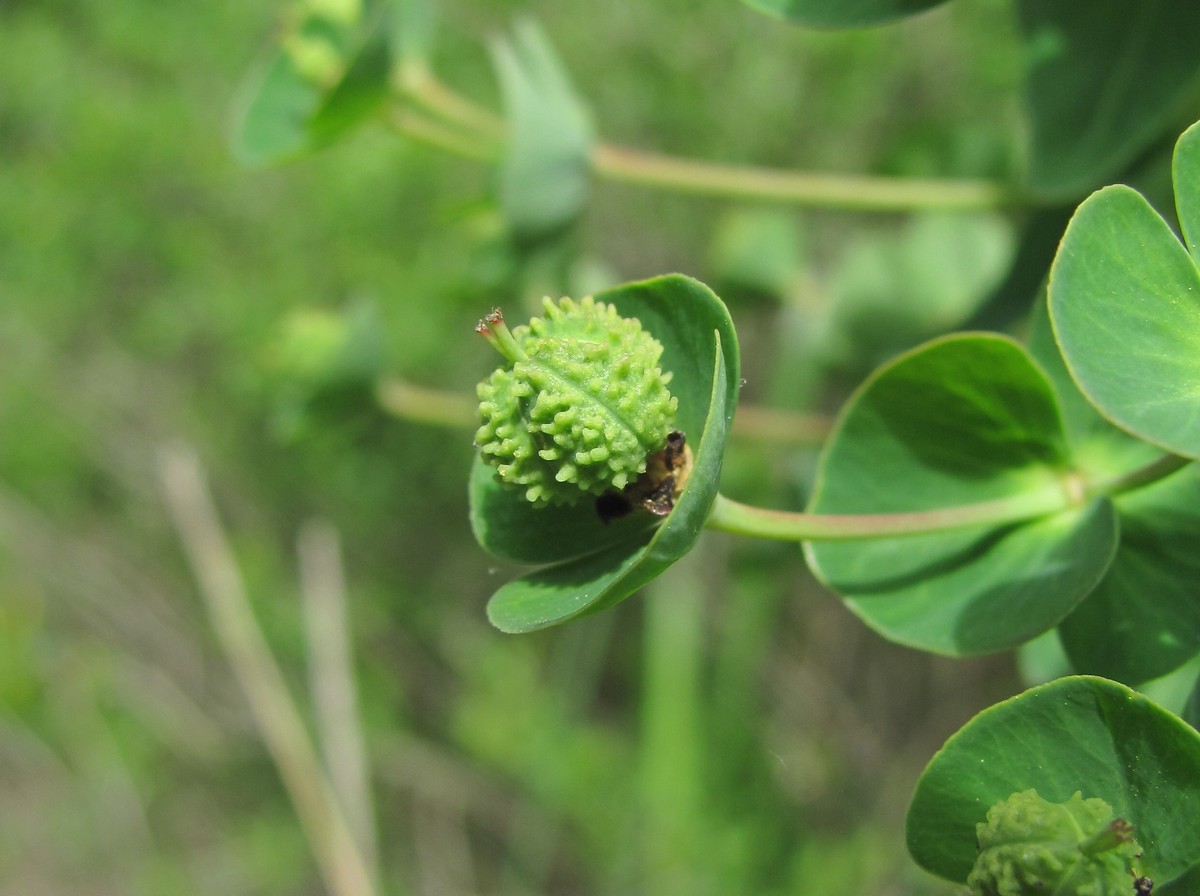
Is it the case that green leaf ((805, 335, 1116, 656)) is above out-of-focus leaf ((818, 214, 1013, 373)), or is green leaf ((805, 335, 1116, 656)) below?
above

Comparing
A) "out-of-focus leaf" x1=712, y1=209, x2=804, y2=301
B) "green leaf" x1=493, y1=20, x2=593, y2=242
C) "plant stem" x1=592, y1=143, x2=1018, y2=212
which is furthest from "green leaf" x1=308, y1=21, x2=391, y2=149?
"out-of-focus leaf" x1=712, y1=209, x2=804, y2=301

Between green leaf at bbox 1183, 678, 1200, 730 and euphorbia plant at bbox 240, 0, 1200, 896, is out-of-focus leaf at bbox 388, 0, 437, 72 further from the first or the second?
green leaf at bbox 1183, 678, 1200, 730

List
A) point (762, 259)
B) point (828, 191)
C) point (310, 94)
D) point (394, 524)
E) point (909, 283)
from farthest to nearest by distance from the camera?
point (394, 524), point (762, 259), point (909, 283), point (310, 94), point (828, 191)

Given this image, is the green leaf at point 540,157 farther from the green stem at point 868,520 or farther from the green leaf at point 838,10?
the green stem at point 868,520

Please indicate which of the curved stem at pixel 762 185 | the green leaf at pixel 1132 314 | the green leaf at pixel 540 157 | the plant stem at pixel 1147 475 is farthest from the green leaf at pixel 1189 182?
the green leaf at pixel 540 157

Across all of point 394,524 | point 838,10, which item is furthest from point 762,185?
point 394,524

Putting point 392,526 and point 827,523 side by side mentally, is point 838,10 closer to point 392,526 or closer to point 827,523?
point 827,523
